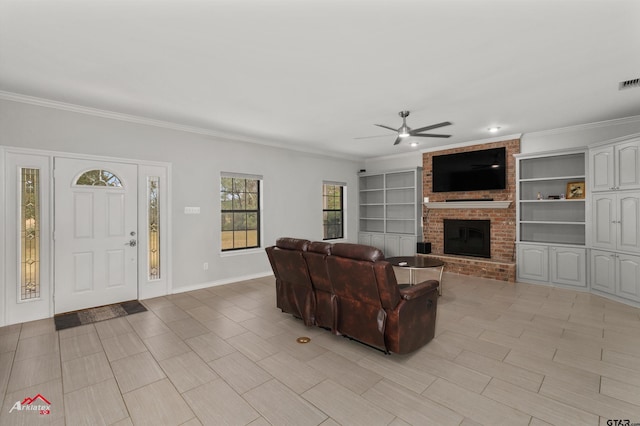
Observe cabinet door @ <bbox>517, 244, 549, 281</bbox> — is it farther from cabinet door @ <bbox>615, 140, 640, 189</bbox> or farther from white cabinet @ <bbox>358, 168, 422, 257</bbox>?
white cabinet @ <bbox>358, 168, 422, 257</bbox>

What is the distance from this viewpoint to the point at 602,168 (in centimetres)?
457

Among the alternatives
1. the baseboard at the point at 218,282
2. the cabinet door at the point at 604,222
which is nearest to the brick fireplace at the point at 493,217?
the cabinet door at the point at 604,222

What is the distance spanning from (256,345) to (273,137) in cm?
387

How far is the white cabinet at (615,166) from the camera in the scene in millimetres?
4137

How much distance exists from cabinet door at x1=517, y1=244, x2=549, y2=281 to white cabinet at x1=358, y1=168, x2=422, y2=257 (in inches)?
80.7

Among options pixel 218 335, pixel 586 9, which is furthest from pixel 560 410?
pixel 218 335

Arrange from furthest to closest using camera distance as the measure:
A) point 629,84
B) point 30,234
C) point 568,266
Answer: point 568,266 → point 30,234 → point 629,84

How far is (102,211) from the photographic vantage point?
4.19 metres

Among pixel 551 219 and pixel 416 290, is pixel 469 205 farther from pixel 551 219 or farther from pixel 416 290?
pixel 416 290

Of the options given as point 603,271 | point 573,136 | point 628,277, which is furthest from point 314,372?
point 573,136

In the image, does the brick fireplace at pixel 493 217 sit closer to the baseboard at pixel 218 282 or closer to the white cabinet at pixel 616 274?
the white cabinet at pixel 616 274

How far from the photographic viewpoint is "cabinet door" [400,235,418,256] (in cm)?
699

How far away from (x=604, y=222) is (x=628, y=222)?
1.12 ft

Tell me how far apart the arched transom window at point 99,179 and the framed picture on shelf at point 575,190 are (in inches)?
281
